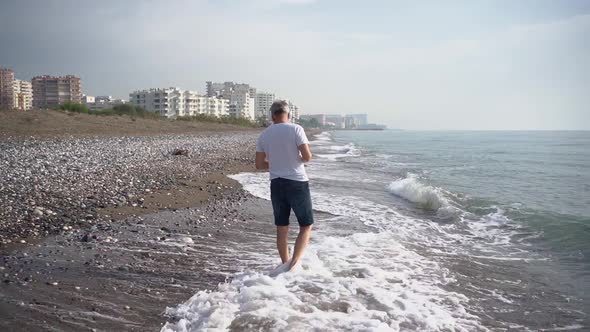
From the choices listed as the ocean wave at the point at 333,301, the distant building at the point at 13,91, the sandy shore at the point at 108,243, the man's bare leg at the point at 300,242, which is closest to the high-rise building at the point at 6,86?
the distant building at the point at 13,91

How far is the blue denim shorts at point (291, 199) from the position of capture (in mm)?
4180

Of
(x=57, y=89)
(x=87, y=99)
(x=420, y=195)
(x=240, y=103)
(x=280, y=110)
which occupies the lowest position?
(x=420, y=195)

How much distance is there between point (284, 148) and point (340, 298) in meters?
1.62

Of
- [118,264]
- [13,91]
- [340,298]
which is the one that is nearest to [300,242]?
[340,298]

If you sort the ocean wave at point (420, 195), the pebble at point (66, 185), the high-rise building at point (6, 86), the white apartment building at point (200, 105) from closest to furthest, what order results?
the pebble at point (66, 185), the ocean wave at point (420, 195), the white apartment building at point (200, 105), the high-rise building at point (6, 86)

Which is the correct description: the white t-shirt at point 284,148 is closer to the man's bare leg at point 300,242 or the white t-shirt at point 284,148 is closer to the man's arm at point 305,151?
the man's arm at point 305,151

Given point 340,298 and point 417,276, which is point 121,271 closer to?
point 340,298

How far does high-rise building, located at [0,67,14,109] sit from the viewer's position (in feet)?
376

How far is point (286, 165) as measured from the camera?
4.15 metres

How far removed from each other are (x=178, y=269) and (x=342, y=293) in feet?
5.99

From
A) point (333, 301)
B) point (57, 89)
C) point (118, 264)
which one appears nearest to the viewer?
point (333, 301)

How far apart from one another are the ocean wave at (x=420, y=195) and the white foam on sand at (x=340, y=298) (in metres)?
4.57

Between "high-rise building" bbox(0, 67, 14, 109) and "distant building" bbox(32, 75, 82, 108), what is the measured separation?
846 centimetres

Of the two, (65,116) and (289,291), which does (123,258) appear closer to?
(289,291)
